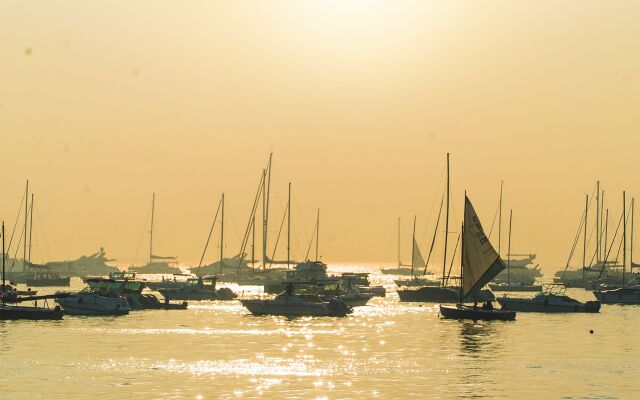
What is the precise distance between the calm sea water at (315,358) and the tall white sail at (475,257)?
14.2ft

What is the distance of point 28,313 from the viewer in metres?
105

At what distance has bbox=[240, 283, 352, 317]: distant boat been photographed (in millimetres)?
116125

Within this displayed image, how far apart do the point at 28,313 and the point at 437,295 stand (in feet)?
199

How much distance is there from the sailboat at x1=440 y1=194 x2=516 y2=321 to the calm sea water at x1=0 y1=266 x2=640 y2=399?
1.16 m

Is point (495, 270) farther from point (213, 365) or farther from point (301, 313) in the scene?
point (213, 365)

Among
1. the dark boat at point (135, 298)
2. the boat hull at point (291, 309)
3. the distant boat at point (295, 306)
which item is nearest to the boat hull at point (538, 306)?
the distant boat at point (295, 306)

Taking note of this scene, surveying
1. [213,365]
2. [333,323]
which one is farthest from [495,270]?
[213,365]

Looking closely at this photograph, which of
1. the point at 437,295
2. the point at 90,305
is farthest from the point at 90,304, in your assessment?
the point at 437,295

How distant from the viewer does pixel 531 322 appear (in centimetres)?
11350

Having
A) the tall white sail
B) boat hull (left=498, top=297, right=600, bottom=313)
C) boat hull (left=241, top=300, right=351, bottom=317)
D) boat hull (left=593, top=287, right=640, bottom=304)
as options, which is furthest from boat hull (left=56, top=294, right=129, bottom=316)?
boat hull (left=593, top=287, right=640, bottom=304)

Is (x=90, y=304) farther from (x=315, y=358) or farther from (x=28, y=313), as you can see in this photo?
(x=315, y=358)

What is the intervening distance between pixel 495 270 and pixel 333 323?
15.8 m

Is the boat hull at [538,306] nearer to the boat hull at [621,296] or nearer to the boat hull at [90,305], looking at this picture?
the boat hull at [621,296]

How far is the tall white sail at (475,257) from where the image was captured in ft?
364
